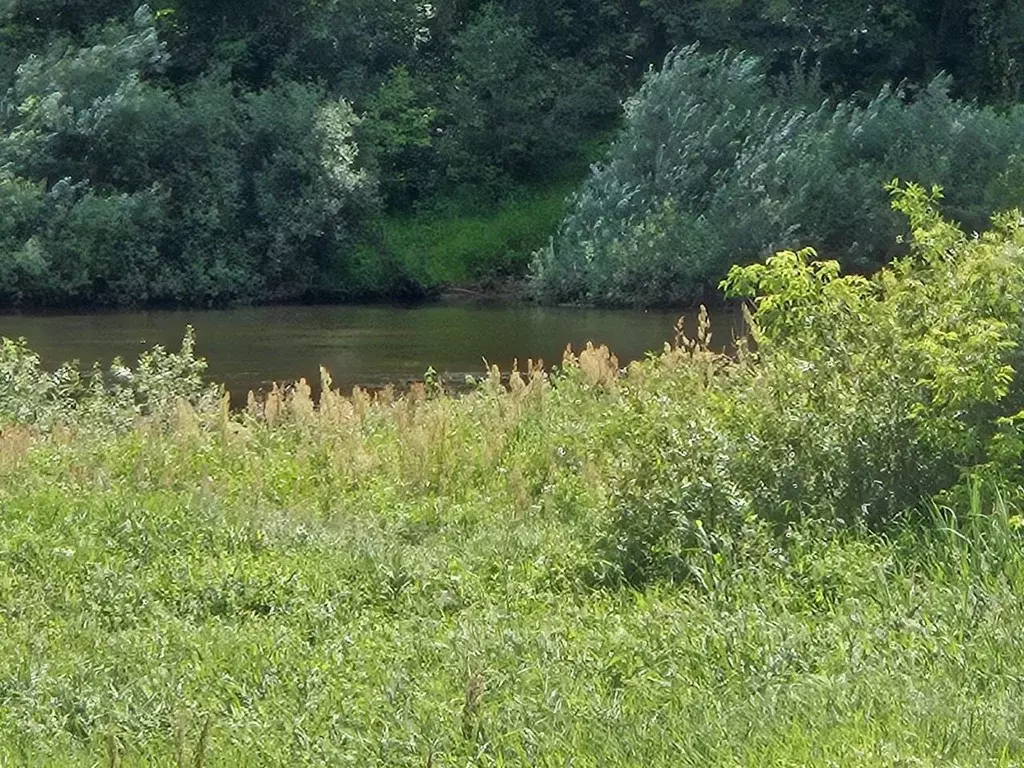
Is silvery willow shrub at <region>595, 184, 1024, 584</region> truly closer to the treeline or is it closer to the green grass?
the treeline

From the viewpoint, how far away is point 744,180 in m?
37.1

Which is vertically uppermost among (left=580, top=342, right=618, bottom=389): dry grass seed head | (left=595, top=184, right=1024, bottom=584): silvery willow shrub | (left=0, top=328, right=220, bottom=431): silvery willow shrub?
(left=595, top=184, right=1024, bottom=584): silvery willow shrub

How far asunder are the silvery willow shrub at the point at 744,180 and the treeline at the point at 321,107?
0.83m

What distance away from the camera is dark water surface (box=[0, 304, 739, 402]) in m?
26.1

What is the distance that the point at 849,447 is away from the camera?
8555 mm

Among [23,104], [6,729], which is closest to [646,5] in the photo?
[23,104]

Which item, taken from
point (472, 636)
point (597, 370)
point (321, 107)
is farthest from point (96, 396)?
point (321, 107)

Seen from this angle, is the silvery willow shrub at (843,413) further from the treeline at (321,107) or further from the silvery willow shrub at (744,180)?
the treeline at (321,107)

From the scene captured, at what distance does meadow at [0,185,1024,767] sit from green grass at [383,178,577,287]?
97.6ft

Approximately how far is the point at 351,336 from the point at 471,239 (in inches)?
482

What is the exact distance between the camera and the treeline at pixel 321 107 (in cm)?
3841

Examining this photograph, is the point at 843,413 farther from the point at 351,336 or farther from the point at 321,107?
the point at 321,107

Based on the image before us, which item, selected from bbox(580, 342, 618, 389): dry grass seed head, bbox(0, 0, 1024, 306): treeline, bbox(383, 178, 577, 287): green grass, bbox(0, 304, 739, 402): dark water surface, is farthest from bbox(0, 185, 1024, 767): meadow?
bbox(383, 178, 577, 287): green grass

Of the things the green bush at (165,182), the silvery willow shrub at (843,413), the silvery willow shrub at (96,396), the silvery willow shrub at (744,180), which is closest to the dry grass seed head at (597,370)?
the silvery willow shrub at (96,396)
